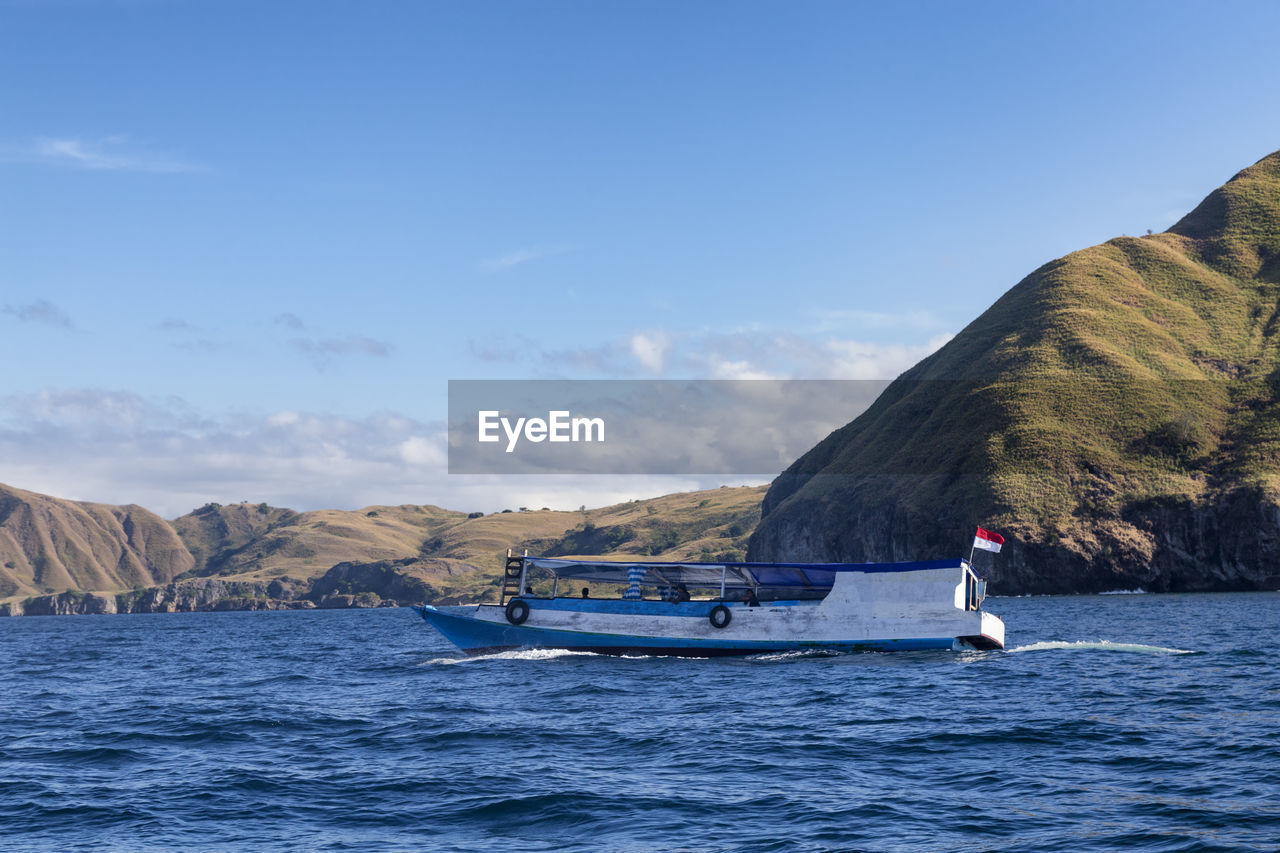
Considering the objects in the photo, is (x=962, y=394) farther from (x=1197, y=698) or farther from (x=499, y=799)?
(x=499, y=799)

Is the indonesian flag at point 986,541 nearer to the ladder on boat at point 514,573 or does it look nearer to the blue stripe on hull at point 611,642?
the blue stripe on hull at point 611,642

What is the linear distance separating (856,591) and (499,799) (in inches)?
989

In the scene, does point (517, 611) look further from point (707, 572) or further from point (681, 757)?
point (681, 757)

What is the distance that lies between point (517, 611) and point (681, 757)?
23.9m

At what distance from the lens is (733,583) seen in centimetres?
4406

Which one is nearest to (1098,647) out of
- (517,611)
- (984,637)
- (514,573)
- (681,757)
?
(984,637)

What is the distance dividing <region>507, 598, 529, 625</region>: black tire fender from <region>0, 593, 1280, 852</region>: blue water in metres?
4.64

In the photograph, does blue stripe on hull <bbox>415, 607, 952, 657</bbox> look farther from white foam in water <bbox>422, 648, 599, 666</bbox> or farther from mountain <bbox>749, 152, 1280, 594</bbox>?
mountain <bbox>749, 152, 1280, 594</bbox>

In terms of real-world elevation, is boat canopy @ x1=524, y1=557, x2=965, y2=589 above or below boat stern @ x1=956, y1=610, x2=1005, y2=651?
above

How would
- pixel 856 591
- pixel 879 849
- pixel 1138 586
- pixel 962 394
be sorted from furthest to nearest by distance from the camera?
pixel 962 394 < pixel 1138 586 < pixel 856 591 < pixel 879 849

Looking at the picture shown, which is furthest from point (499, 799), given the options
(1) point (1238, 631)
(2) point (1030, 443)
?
(2) point (1030, 443)

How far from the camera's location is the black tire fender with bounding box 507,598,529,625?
43.4 m

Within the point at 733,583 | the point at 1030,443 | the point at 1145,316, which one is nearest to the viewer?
the point at 733,583

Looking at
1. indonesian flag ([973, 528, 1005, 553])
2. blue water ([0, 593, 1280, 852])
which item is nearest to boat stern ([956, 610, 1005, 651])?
blue water ([0, 593, 1280, 852])
